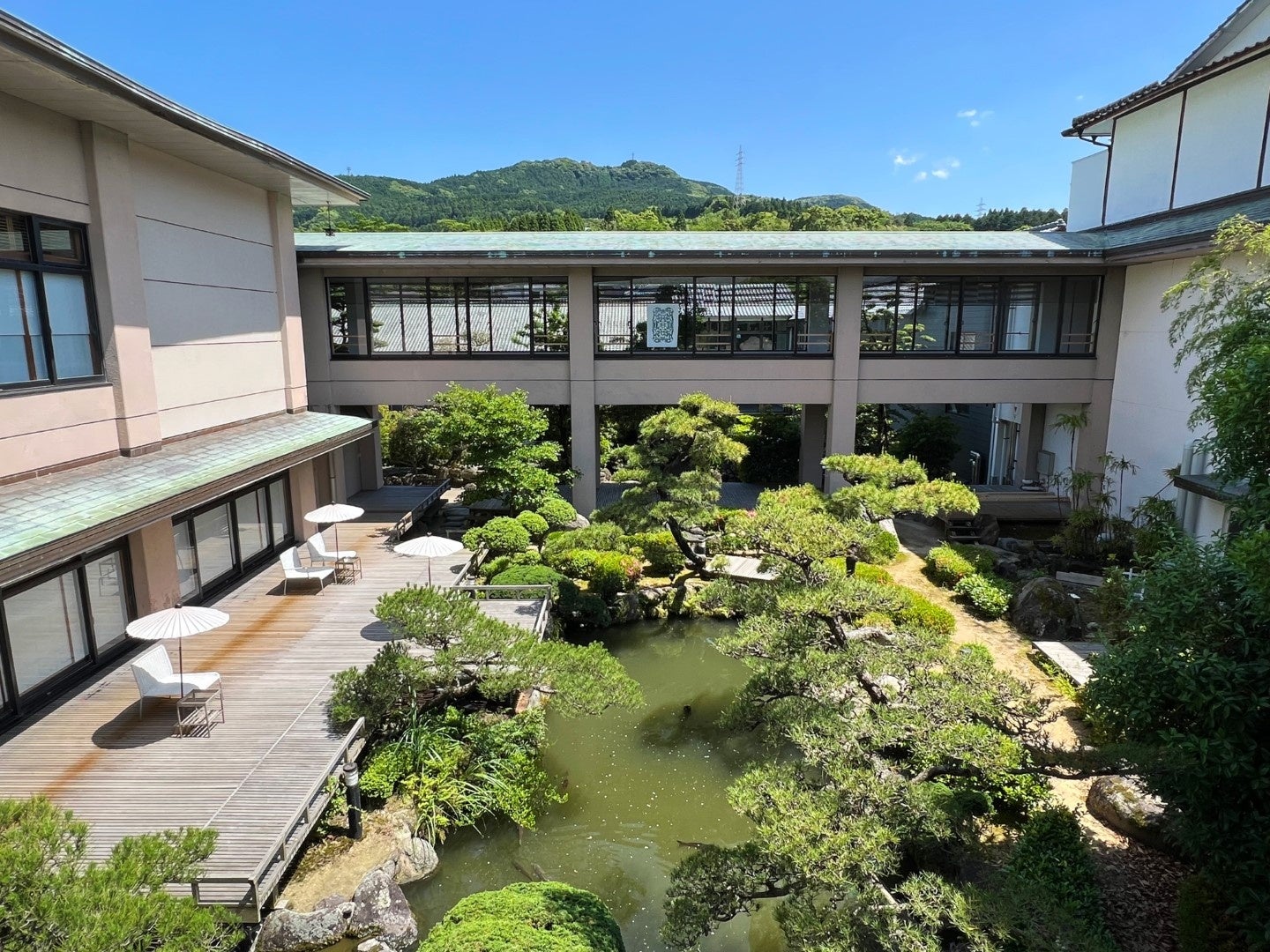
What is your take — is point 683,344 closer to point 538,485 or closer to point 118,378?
point 538,485

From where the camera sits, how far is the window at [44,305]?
887 cm

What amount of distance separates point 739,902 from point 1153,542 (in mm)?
11374

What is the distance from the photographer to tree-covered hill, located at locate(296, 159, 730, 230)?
66938 mm

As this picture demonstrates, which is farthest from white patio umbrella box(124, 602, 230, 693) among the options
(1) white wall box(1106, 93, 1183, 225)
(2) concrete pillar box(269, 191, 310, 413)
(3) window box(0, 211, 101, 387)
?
(1) white wall box(1106, 93, 1183, 225)

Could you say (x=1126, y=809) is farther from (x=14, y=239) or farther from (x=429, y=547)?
(x=14, y=239)

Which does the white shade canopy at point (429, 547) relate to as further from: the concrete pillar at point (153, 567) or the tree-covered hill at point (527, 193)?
the tree-covered hill at point (527, 193)

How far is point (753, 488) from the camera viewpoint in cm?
2305

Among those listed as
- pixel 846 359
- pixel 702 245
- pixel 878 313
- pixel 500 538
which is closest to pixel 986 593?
pixel 846 359

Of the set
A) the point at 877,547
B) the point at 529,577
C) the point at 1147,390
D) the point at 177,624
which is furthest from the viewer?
the point at 1147,390

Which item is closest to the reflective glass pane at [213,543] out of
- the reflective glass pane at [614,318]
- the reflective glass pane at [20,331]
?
the reflective glass pane at [20,331]

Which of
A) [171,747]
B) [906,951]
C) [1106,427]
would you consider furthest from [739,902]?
[1106,427]

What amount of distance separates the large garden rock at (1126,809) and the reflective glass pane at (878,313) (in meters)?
12.2

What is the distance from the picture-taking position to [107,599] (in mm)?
10625

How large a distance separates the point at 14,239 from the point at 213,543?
599cm
